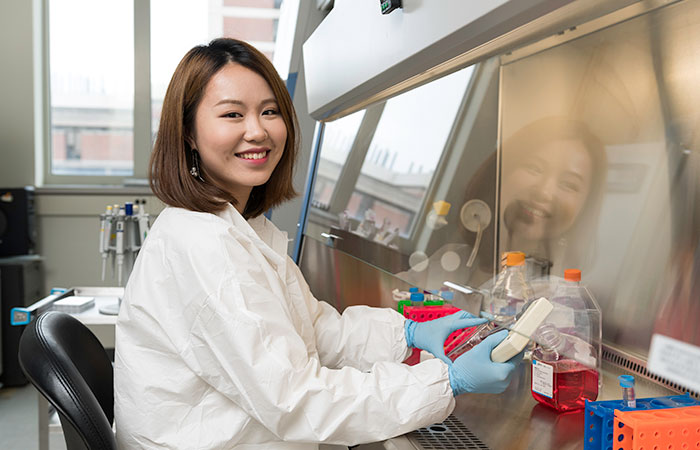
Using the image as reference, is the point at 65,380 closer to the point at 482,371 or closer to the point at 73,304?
the point at 482,371

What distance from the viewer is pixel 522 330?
811 mm

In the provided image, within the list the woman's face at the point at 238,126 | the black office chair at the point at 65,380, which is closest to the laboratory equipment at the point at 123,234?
the black office chair at the point at 65,380

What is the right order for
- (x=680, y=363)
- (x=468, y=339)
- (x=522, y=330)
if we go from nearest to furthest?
(x=680, y=363) < (x=522, y=330) < (x=468, y=339)

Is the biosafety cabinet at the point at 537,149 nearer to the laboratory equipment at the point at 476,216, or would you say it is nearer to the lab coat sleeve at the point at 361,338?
the laboratory equipment at the point at 476,216

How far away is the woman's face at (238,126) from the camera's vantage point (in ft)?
3.60

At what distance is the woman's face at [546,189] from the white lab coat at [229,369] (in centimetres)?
42

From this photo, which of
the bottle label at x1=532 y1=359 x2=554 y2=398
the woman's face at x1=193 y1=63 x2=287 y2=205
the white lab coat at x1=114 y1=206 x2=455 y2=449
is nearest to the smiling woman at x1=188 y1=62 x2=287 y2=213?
the woman's face at x1=193 y1=63 x2=287 y2=205

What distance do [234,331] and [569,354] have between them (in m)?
0.53

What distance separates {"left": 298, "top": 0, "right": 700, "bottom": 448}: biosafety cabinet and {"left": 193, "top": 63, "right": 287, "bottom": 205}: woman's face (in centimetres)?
25

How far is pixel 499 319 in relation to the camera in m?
Answer: 0.96

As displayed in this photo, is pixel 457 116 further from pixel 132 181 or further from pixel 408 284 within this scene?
pixel 132 181

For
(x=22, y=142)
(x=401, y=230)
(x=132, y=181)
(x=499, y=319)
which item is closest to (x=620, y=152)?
(x=499, y=319)

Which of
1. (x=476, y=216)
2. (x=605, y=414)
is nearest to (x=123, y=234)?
(x=476, y=216)

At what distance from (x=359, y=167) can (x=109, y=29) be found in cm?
288
